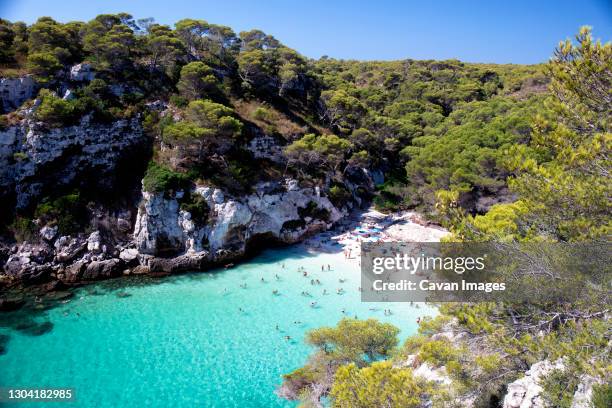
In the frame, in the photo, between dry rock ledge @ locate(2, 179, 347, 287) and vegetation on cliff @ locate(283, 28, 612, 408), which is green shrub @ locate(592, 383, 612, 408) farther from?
dry rock ledge @ locate(2, 179, 347, 287)

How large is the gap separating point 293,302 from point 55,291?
14819 millimetres

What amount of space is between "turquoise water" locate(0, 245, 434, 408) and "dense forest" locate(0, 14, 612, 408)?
10.2 ft

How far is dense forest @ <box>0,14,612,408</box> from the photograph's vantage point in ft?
18.9

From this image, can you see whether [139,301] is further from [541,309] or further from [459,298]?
[541,309]

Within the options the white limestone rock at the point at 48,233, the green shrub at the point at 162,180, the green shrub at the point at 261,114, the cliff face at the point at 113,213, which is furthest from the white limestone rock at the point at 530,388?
the green shrub at the point at 261,114

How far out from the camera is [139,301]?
758 inches

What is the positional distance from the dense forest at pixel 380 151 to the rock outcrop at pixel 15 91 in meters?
0.70

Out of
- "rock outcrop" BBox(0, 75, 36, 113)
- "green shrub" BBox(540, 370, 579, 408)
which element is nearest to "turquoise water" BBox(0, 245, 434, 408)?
"green shrub" BBox(540, 370, 579, 408)

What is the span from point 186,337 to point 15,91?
23000 millimetres

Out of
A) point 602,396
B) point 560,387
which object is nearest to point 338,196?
point 560,387

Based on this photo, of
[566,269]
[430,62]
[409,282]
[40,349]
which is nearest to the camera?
[566,269]

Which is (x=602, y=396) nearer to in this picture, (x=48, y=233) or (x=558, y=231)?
(x=558, y=231)

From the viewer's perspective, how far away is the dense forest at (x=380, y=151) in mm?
5773

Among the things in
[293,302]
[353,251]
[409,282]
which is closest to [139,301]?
[293,302]
